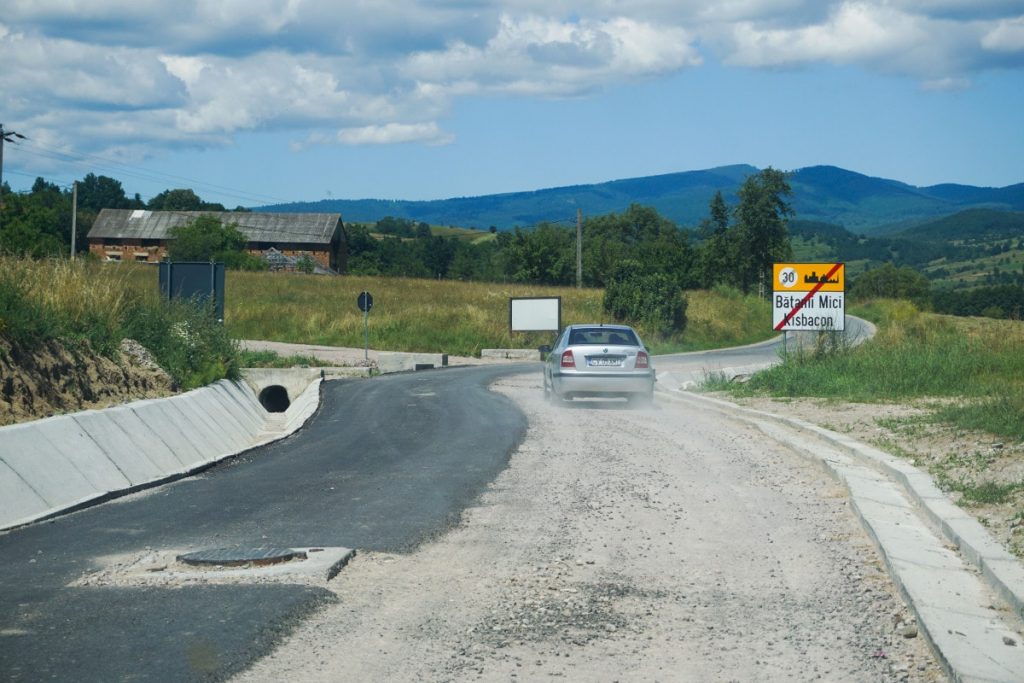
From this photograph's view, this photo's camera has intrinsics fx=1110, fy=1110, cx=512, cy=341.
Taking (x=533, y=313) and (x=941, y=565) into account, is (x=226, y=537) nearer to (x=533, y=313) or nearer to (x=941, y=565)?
(x=941, y=565)

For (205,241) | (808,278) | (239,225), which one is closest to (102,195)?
(239,225)

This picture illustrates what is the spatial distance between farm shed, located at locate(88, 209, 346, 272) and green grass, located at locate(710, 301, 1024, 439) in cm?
10312

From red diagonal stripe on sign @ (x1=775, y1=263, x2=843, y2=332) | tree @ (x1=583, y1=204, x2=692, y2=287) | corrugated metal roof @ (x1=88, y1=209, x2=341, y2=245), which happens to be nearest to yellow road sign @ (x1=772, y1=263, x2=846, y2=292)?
red diagonal stripe on sign @ (x1=775, y1=263, x2=843, y2=332)

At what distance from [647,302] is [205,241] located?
5354 cm

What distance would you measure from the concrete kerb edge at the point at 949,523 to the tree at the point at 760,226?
82411mm

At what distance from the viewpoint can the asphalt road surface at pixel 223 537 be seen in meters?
5.29

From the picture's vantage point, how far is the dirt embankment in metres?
11.2

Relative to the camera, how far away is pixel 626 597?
21.3 ft

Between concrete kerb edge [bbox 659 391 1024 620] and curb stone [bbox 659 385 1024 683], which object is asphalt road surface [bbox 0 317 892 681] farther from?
concrete kerb edge [bbox 659 391 1024 620]

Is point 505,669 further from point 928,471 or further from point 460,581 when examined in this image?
point 928,471

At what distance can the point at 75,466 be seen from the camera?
982 centimetres

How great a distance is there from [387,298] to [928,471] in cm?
5464

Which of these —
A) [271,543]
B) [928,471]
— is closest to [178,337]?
[271,543]

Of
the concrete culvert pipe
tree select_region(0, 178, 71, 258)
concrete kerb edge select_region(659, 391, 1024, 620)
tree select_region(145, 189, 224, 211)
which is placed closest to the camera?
concrete kerb edge select_region(659, 391, 1024, 620)
